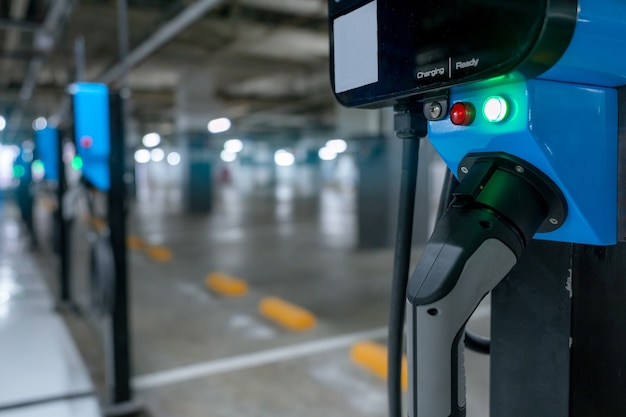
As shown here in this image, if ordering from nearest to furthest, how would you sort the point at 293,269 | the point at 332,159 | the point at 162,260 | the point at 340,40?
the point at 340,40, the point at 293,269, the point at 162,260, the point at 332,159

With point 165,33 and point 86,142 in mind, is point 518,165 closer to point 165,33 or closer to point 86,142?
point 86,142

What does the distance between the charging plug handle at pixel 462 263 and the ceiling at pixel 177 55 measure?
2.64m

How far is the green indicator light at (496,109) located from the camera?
708 mm

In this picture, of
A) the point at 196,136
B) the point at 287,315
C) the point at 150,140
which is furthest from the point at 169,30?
the point at 150,140

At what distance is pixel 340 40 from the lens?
915 mm

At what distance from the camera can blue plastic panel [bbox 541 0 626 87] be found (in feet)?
2.11

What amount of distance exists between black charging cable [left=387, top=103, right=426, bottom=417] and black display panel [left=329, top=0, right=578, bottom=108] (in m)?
0.07

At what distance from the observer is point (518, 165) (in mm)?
735

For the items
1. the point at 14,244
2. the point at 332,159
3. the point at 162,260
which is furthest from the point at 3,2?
the point at 332,159

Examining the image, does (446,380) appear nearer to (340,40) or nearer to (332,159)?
(340,40)

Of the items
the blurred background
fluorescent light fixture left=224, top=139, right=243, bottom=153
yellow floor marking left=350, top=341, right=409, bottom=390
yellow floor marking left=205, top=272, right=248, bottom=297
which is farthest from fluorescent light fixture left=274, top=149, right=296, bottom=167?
yellow floor marking left=350, top=341, right=409, bottom=390

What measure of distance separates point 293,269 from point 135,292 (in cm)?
197

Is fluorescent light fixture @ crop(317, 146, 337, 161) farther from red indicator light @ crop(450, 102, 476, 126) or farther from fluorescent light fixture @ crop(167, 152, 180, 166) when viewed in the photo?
red indicator light @ crop(450, 102, 476, 126)

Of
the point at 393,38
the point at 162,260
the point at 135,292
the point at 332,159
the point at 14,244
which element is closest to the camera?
the point at 393,38
